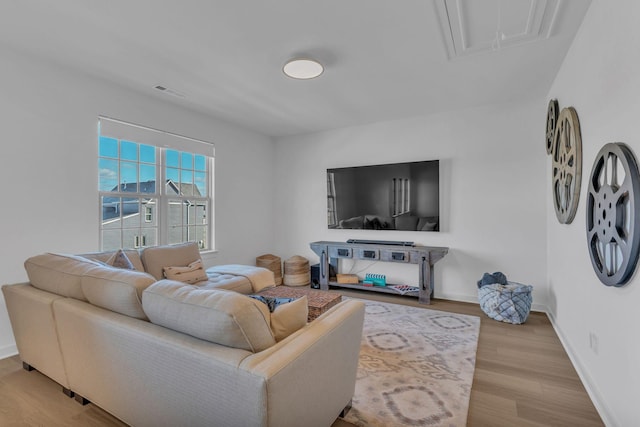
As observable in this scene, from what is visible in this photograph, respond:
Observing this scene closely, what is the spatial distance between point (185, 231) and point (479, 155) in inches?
154

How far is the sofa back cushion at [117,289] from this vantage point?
1516mm

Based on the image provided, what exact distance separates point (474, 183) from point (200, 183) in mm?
3619

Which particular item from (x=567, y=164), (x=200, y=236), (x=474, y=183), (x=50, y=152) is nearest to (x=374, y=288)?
(x=474, y=183)

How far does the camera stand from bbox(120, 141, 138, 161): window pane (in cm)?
342

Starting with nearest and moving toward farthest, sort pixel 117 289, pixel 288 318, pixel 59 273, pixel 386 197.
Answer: pixel 288 318 → pixel 117 289 → pixel 59 273 → pixel 386 197

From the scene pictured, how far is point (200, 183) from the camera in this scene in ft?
14.1

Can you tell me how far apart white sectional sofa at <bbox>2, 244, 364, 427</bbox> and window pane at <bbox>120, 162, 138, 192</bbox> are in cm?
162

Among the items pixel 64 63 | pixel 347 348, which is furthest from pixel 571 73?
pixel 64 63

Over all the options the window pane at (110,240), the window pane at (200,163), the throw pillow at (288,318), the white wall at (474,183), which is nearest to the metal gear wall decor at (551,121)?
the white wall at (474,183)

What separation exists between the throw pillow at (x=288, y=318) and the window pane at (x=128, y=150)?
9.75 ft

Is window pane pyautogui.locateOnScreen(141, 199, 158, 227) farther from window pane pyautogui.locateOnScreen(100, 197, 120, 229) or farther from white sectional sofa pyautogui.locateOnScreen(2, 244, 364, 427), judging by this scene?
white sectional sofa pyautogui.locateOnScreen(2, 244, 364, 427)

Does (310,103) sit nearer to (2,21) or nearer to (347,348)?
(2,21)

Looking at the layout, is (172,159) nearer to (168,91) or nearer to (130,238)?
(168,91)

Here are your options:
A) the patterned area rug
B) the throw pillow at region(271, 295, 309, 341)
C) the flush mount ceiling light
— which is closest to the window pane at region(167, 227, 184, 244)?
the flush mount ceiling light
